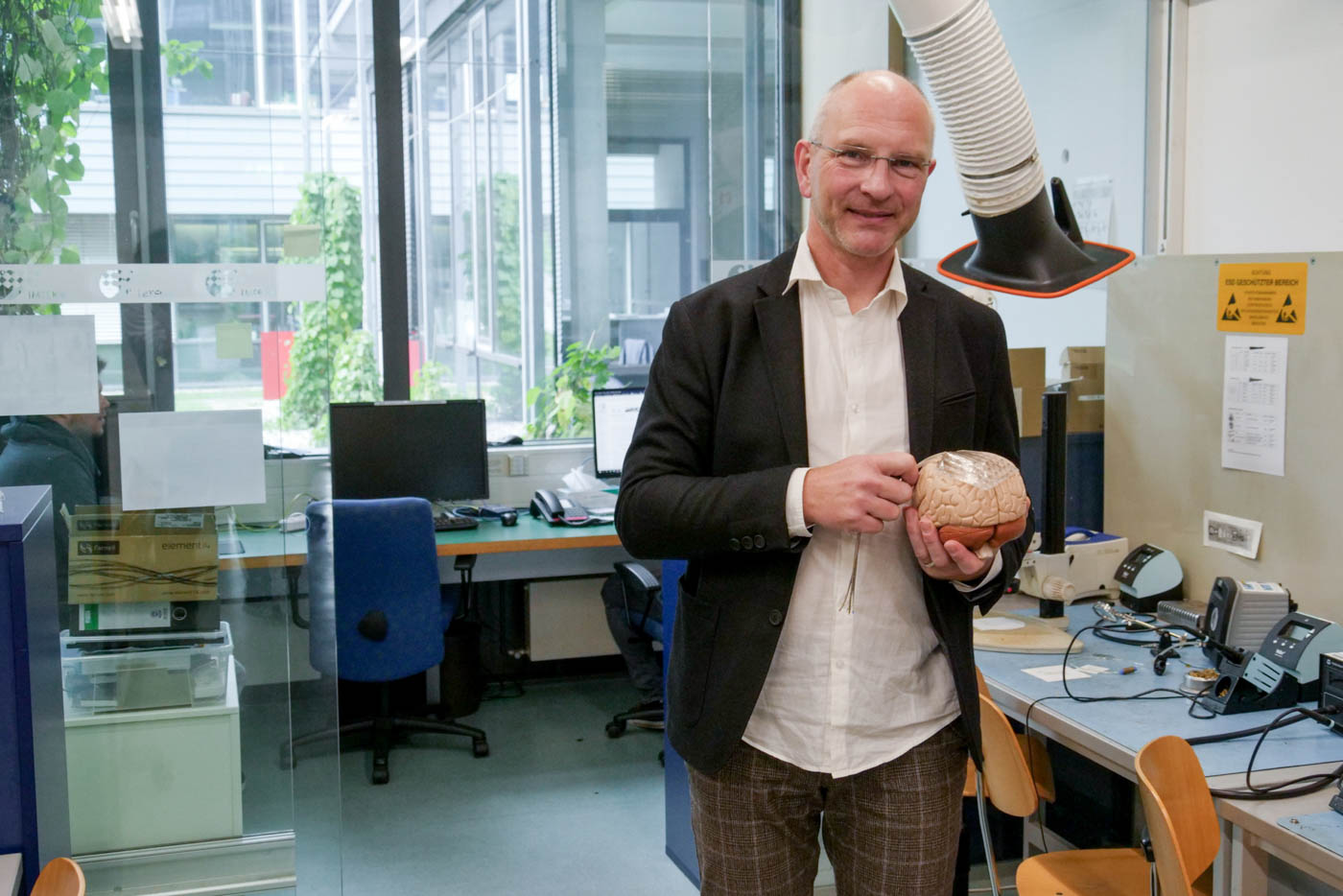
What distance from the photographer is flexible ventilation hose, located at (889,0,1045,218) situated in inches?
82.7

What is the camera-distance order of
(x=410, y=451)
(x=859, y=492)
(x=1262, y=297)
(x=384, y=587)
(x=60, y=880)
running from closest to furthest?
(x=859, y=492) → (x=60, y=880) → (x=1262, y=297) → (x=384, y=587) → (x=410, y=451)

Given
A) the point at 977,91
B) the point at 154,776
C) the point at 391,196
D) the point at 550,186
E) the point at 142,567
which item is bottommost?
the point at 154,776

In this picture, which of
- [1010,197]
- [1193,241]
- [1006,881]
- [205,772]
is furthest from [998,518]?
[1193,241]

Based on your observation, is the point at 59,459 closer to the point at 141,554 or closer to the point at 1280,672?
the point at 141,554

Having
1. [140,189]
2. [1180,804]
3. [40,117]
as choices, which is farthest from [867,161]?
[40,117]

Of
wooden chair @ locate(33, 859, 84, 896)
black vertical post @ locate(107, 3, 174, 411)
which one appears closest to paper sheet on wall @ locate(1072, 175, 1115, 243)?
black vertical post @ locate(107, 3, 174, 411)

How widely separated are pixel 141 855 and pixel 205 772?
192 mm

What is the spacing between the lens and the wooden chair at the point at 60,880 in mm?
1512

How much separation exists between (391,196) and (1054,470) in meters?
2.80

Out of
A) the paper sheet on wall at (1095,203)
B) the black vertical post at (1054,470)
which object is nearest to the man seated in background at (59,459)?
the black vertical post at (1054,470)

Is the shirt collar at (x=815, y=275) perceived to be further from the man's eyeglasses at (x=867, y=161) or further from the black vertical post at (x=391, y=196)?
the black vertical post at (x=391, y=196)

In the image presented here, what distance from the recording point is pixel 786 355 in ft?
4.79

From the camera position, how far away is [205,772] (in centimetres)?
254

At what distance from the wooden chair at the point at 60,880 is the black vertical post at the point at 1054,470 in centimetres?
219
